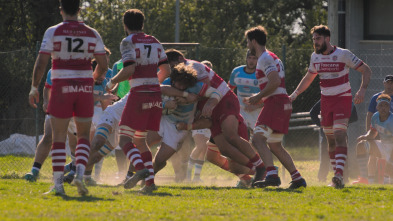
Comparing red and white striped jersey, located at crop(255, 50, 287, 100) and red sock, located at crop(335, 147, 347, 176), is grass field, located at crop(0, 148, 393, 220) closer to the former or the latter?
red sock, located at crop(335, 147, 347, 176)

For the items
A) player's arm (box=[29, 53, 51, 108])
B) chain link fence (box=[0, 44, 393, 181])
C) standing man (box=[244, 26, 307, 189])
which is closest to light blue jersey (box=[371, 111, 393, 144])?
chain link fence (box=[0, 44, 393, 181])

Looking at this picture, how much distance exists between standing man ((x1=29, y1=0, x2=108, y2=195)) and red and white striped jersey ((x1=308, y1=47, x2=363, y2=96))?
351 cm

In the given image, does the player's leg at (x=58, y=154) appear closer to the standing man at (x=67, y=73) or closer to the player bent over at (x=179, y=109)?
the standing man at (x=67, y=73)

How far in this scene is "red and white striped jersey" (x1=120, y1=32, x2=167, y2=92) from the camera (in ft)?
29.8

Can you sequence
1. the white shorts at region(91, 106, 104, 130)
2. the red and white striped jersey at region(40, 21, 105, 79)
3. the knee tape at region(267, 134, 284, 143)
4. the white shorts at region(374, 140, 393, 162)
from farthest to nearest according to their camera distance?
the white shorts at region(374, 140, 393, 162)
the white shorts at region(91, 106, 104, 130)
the knee tape at region(267, 134, 284, 143)
the red and white striped jersey at region(40, 21, 105, 79)

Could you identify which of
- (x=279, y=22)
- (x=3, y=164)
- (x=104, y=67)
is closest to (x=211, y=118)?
(x=104, y=67)

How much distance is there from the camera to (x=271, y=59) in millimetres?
9898

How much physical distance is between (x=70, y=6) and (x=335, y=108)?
408cm

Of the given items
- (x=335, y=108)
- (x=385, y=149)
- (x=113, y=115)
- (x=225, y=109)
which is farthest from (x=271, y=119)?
(x=385, y=149)

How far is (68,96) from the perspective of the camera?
27.0 feet

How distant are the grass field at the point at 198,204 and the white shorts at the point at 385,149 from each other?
10.1 feet

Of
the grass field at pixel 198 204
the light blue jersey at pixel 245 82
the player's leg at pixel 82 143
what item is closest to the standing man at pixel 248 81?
the light blue jersey at pixel 245 82

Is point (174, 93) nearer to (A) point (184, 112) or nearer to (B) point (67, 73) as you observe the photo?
(A) point (184, 112)

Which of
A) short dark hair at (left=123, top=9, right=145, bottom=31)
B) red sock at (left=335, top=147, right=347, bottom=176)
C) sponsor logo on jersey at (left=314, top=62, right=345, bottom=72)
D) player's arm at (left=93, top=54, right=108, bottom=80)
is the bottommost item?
red sock at (left=335, top=147, right=347, bottom=176)
